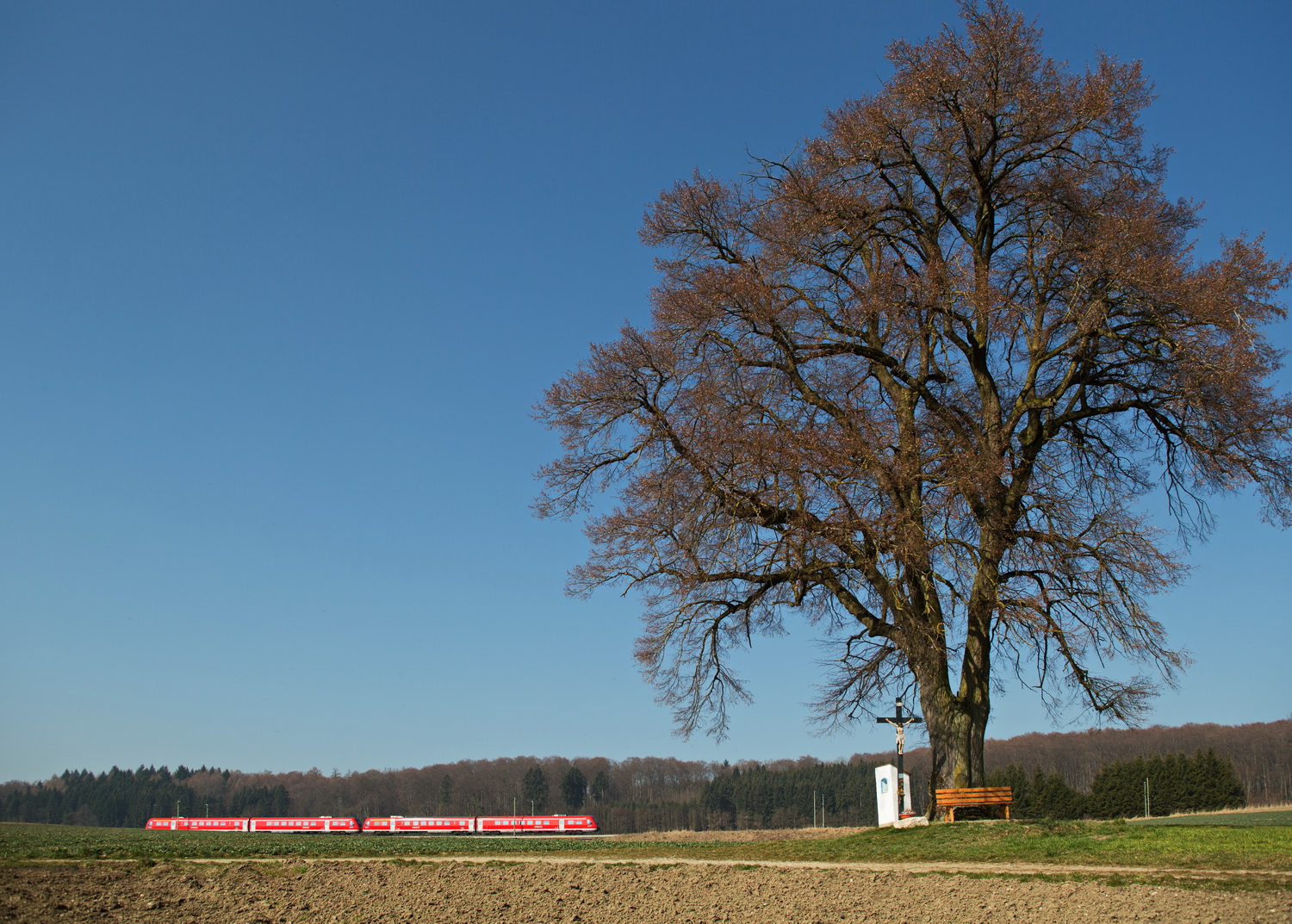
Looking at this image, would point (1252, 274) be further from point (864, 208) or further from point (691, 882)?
point (691, 882)

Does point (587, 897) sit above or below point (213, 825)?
above

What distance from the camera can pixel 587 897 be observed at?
10.4 m

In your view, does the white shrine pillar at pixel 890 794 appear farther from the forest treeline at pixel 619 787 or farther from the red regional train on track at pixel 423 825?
the forest treeline at pixel 619 787

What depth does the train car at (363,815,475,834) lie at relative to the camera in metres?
49.2

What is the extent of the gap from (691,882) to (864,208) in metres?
12.9

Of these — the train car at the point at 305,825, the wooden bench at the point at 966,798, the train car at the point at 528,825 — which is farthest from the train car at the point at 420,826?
the wooden bench at the point at 966,798

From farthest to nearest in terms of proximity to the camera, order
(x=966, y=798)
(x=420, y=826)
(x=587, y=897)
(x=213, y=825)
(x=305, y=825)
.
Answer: (x=213, y=825)
(x=305, y=825)
(x=420, y=826)
(x=966, y=798)
(x=587, y=897)

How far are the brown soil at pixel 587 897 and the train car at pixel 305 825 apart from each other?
4385 cm

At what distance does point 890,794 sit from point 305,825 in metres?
42.6

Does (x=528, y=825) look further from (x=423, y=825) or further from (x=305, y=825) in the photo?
(x=305, y=825)

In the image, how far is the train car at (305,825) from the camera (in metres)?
51.9

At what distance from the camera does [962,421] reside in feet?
60.8

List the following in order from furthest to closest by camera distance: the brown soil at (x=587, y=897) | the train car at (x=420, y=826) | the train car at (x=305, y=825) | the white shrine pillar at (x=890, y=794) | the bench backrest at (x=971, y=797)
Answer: the train car at (x=305, y=825)
the train car at (x=420, y=826)
the white shrine pillar at (x=890, y=794)
the bench backrest at (x=971, y=797)
the brown soil at (x=587, y=897)

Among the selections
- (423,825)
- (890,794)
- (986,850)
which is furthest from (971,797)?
(423,825)
